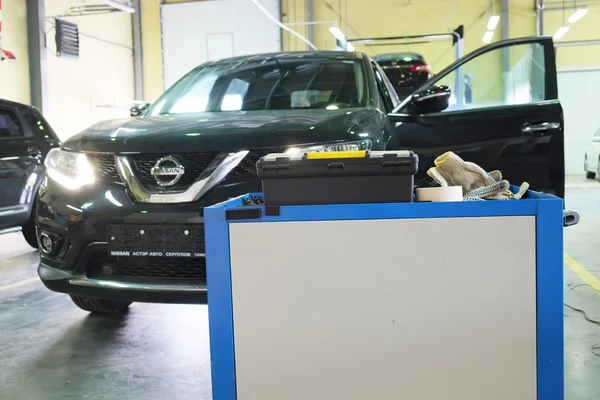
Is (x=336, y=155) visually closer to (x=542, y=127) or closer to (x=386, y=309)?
(x=386, y=309)

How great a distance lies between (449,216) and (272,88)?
2.23 meters

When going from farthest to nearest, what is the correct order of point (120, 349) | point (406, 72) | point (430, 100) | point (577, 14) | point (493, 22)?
1. point (493, 22)
2. point (577, 14)
3. point (406, 72)
4. point (430, 100)
5. point (120, 349)

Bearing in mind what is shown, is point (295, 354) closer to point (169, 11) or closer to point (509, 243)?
point (509, 243)

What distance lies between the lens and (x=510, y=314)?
1342 mm

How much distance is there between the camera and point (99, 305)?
10.6ft

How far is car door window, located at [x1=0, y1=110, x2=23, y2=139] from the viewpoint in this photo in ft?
16.6

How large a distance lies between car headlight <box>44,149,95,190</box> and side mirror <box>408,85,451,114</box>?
174 centimetres

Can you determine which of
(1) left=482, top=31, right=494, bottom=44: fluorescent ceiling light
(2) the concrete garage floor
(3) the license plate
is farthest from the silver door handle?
(1) left=482, top=31, right=494, bottom=44: fluorescent ceiling light

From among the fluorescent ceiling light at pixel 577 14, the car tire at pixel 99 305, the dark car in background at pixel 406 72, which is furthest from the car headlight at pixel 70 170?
the fluorescent ceiling light at pixel 577 14

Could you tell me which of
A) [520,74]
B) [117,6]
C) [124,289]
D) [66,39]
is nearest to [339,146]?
[124,289]

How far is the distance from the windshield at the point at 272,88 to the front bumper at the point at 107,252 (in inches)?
37.8

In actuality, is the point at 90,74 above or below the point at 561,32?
below

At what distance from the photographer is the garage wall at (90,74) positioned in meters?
11.3

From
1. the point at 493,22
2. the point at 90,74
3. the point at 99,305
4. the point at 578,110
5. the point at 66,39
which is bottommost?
the point at 99,305
